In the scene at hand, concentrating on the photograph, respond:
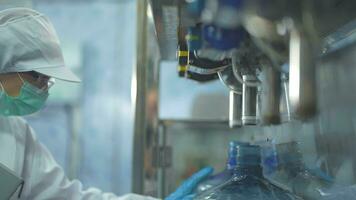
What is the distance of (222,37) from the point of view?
0.44 m

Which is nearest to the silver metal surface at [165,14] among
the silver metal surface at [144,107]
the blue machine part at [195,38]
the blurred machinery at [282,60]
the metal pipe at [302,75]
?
the blurred machinery at [282,60]

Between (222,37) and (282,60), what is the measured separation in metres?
0.10

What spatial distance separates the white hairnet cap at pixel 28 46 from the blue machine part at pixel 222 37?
782 millimetres

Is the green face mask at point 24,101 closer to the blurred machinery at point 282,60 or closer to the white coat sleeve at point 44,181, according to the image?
the white coat sleeve at point 44,181

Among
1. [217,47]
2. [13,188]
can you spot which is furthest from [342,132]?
[13,188]

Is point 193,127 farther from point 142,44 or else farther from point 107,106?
point 107,106

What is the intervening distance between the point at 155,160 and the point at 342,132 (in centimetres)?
95

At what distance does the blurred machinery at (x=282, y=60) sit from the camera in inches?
16.6

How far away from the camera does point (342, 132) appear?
72 centimetres

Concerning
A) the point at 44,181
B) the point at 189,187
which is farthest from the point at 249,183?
the point at 44,181

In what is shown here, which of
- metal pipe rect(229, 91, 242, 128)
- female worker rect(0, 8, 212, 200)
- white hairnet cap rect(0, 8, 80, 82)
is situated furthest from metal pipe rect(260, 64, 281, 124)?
white hairnet cap rect(0, 8, 80, 82)

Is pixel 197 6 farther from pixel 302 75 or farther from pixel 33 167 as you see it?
pixel 33 167

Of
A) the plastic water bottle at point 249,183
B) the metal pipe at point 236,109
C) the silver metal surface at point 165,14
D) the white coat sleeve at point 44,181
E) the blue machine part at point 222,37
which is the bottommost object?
the white coat sleeve at point 44,181

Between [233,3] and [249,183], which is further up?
[233,3]
